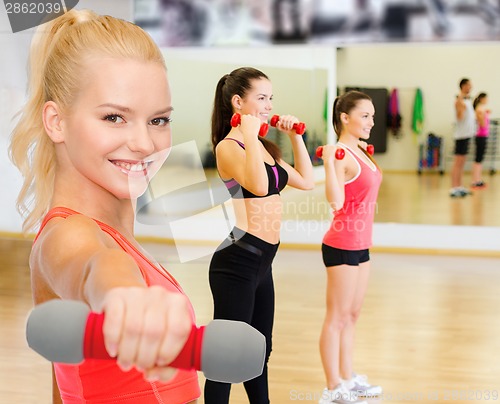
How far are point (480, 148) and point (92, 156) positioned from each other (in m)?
8.12

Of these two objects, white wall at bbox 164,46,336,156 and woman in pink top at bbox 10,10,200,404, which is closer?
woman in pink top at bbox 10,10,200,404

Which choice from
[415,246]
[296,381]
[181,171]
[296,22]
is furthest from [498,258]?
[181,171]

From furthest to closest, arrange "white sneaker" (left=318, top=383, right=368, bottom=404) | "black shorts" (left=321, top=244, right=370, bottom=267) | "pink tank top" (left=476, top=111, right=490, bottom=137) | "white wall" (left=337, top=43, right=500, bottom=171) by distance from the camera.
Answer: "pink tank top" (left=476, top=111, right=490, bottom=137) → "white wall" (left=337, top=43, right=500, bottom=171) → "white sneaker" (left=318, top=383, right=368, bottom=404) → "black shorts" (left=321, top=244, right=370, bottom=267)

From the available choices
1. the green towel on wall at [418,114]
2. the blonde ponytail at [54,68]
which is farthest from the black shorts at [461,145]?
the blonde ponytail at [54,68]

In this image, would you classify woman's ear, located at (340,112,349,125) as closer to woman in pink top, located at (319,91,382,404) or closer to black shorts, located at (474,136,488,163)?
woman in pink top, located at (319,91,382,404)

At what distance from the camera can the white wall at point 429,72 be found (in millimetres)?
8164

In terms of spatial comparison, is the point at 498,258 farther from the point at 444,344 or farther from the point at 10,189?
the point at 10,189

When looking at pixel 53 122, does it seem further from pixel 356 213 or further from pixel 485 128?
pixel 485 128

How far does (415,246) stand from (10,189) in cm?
444

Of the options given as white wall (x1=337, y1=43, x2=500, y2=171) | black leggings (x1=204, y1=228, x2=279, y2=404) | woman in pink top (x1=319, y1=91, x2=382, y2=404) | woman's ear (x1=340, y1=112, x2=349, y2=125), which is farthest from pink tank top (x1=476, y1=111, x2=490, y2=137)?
black leggings (x1=204, y1=228, x2=279, y2=404)

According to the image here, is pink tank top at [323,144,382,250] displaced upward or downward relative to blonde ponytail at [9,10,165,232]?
downward

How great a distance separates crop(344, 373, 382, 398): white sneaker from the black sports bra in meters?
1.24

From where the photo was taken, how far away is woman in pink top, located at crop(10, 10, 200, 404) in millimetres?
1030

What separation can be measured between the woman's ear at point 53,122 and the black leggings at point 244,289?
6.02 ft
